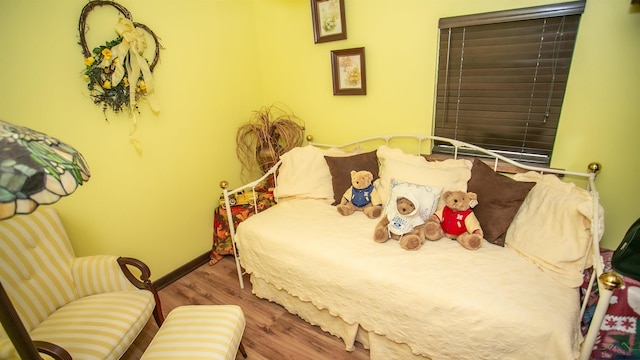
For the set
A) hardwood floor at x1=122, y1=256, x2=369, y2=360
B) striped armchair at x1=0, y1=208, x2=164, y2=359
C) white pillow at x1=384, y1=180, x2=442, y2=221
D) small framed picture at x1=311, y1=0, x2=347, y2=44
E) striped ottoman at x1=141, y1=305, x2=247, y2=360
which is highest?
small framed picture at x1=311, y1=0, x2=347, y2=44

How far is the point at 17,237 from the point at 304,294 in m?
1.44

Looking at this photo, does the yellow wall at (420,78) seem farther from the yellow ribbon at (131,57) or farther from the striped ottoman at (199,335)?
the striped ottoman at (199,335)

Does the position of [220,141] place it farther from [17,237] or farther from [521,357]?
[521,357]

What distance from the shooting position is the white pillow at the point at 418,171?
178cm

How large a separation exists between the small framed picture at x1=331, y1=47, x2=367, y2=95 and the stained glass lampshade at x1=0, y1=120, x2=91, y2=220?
1.86 metres

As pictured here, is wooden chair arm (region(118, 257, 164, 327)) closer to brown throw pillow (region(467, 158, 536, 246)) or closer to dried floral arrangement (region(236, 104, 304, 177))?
dried floral arrangement (region(236, 104, 304, 177))

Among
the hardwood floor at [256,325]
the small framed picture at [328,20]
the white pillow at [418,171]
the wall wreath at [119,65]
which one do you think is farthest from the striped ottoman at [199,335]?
the small framed picture at [328,20]

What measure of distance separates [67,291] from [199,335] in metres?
0.84

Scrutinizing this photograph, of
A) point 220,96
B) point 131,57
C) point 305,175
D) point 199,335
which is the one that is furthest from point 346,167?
point 131,57

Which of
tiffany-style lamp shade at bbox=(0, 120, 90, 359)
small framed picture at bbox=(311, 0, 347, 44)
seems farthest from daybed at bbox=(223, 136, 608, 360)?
tiffany-style lamp shade at bbox=(0, 120, 90, 359)

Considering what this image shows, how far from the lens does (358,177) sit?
1.98 m

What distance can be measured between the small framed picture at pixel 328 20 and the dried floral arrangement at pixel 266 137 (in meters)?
0.72

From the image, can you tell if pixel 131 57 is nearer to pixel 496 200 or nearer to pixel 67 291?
pixel 67 291

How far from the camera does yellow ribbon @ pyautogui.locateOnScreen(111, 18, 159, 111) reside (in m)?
1.72
